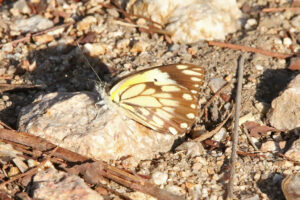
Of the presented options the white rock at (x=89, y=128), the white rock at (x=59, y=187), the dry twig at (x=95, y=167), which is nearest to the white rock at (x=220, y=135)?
the white rock at (x=89, y=128)

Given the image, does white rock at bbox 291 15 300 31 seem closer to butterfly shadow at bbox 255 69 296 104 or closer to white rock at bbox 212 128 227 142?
butterfly shadow at bbox 255 69 296 104

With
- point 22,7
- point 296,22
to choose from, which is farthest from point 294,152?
point 22,7

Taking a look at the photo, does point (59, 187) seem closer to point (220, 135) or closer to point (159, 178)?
point (159, 178)

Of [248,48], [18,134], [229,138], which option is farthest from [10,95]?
[248,48]

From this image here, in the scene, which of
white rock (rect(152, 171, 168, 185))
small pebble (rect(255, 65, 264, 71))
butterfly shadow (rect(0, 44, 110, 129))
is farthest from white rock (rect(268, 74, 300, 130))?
butterfly shadow (rect(0, 44, 110, 129))

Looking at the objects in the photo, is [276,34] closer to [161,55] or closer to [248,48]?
[248,48]

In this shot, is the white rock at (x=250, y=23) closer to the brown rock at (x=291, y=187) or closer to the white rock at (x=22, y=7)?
the brown rock at (x=291, y=187)
